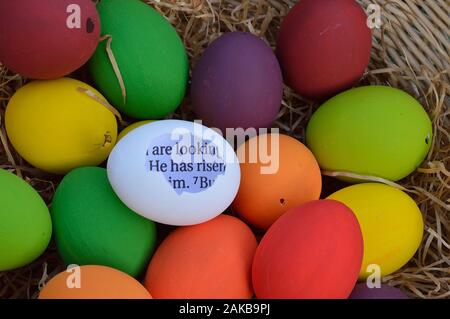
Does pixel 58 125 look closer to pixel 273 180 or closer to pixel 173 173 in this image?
pixel 173 173

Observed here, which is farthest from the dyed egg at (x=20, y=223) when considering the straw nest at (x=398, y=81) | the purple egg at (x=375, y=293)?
the purple egg at (x=375, y=293)

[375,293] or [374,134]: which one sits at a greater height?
[374,134]

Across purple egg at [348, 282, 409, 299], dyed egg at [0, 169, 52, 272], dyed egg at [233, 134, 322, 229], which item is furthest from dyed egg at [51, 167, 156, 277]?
purple egg at [348, 282, 409, 299]

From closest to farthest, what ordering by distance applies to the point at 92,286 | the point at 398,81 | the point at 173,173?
the point at 92,286 → the point at 173,173 → the point at 398,81

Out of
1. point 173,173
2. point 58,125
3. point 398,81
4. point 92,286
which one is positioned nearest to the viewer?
point 92,286

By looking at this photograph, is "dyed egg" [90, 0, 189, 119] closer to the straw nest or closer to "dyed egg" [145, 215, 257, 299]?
the straw nest

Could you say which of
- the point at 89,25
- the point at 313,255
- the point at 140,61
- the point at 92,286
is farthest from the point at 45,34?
the point at 313,255

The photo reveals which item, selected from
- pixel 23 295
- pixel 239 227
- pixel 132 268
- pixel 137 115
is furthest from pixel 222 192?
pixel 23 295
